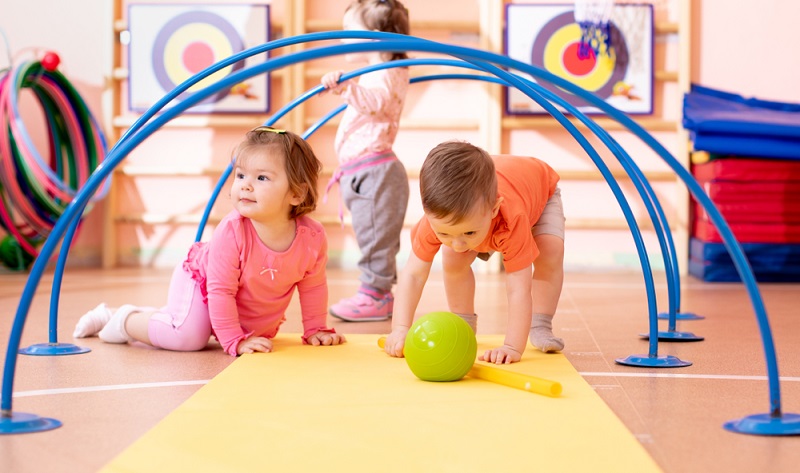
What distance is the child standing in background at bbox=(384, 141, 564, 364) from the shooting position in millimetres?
1585

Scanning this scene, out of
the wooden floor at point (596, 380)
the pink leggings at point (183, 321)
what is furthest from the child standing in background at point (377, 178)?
the pink leggings at point (183, 321)

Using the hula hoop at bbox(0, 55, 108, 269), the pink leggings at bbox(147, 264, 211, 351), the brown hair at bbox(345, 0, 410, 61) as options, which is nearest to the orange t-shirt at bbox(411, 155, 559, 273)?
the pink leggings at bbox(147, 264, 211, 351)

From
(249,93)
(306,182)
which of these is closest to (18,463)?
(306,182)

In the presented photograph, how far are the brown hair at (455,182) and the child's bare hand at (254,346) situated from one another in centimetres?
50

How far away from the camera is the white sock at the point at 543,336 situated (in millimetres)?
1855

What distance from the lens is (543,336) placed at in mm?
1885

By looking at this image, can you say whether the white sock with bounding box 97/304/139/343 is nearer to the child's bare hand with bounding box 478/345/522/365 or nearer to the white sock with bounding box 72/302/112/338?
the white sock with bounding box 72/302/112/338

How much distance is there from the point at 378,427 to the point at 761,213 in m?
2.77

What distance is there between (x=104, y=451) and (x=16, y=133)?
285 cm

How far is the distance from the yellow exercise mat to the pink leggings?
0.25m

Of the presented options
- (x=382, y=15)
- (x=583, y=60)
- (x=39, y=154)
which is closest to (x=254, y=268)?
(x=382, y=15)

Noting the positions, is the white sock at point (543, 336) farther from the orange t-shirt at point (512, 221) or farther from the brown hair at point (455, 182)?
the brown hair at point (455, 182)

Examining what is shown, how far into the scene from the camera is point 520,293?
5.61 feet

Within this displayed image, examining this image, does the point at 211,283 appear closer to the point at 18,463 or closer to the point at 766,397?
the point at 18,463
